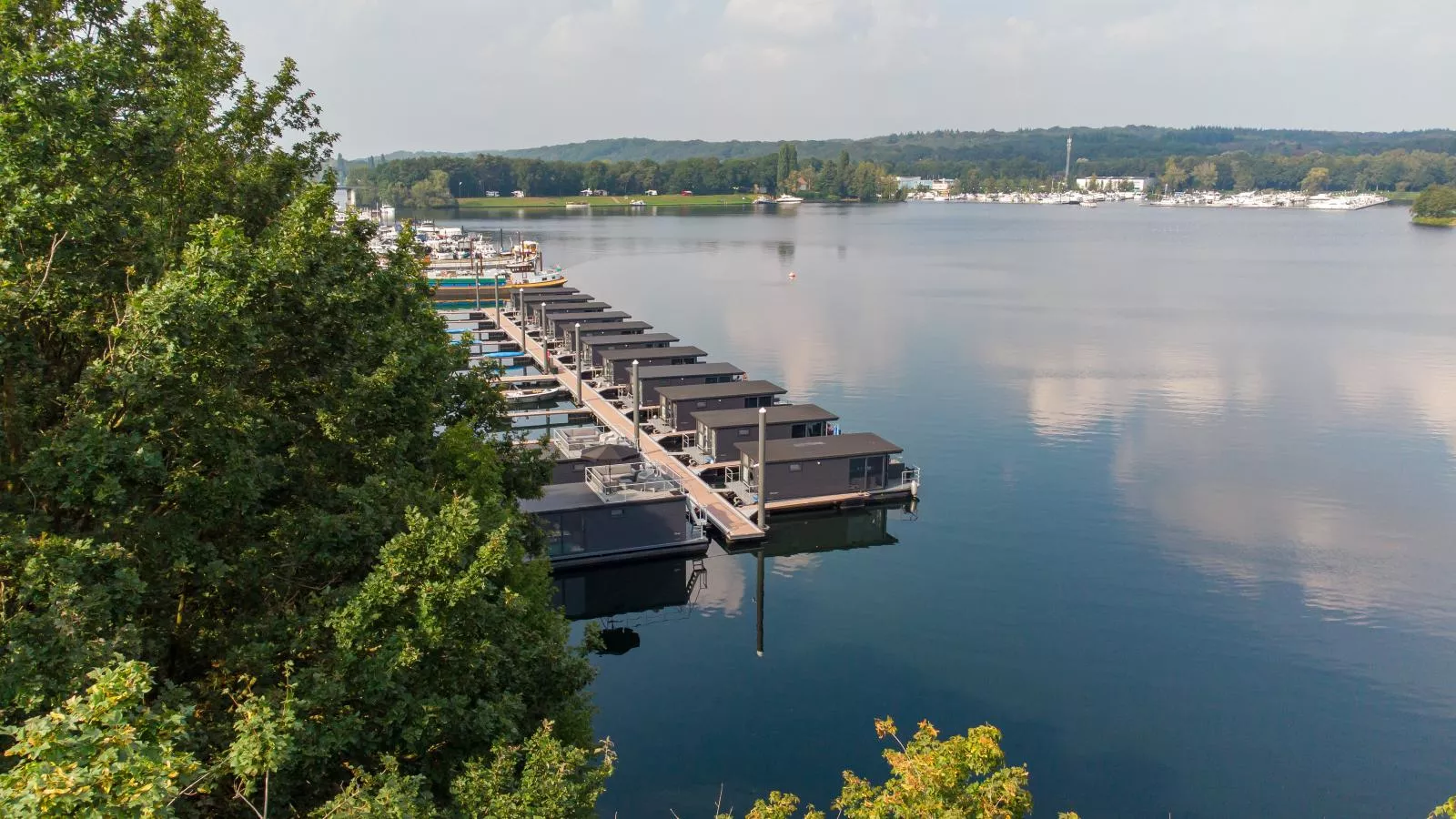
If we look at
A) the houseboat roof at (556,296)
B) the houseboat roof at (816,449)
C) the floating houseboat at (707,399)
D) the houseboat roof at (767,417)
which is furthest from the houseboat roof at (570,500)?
the houseboat roof at (556,296)

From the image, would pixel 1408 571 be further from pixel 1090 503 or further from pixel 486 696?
pixel 486 696

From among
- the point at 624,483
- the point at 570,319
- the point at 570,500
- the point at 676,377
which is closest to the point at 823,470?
the point at 624,483

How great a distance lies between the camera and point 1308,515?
46.9 metres

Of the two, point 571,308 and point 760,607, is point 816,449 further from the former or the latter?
point 571,308

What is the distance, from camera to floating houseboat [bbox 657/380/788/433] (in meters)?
56.1

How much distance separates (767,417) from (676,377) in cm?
1137

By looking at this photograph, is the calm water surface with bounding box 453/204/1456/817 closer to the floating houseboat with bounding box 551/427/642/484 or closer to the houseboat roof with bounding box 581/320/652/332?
the floating houseboat with bounding box 551/427/642/484

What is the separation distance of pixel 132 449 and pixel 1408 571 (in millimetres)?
45787

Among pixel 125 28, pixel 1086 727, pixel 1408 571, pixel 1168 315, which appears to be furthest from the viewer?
pixel 1168 315

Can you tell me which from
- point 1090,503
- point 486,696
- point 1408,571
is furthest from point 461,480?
point 1408,571

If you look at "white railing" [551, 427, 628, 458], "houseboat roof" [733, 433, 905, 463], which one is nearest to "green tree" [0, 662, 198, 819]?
"houseboat roof" [733, 433, 905, 463]

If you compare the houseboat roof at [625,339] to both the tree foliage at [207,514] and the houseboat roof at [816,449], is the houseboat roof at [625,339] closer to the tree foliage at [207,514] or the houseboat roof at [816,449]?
the houseboat roof at [816,449]

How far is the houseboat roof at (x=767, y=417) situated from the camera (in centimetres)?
5122

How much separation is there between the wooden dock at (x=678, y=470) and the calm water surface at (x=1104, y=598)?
5.44 ft
